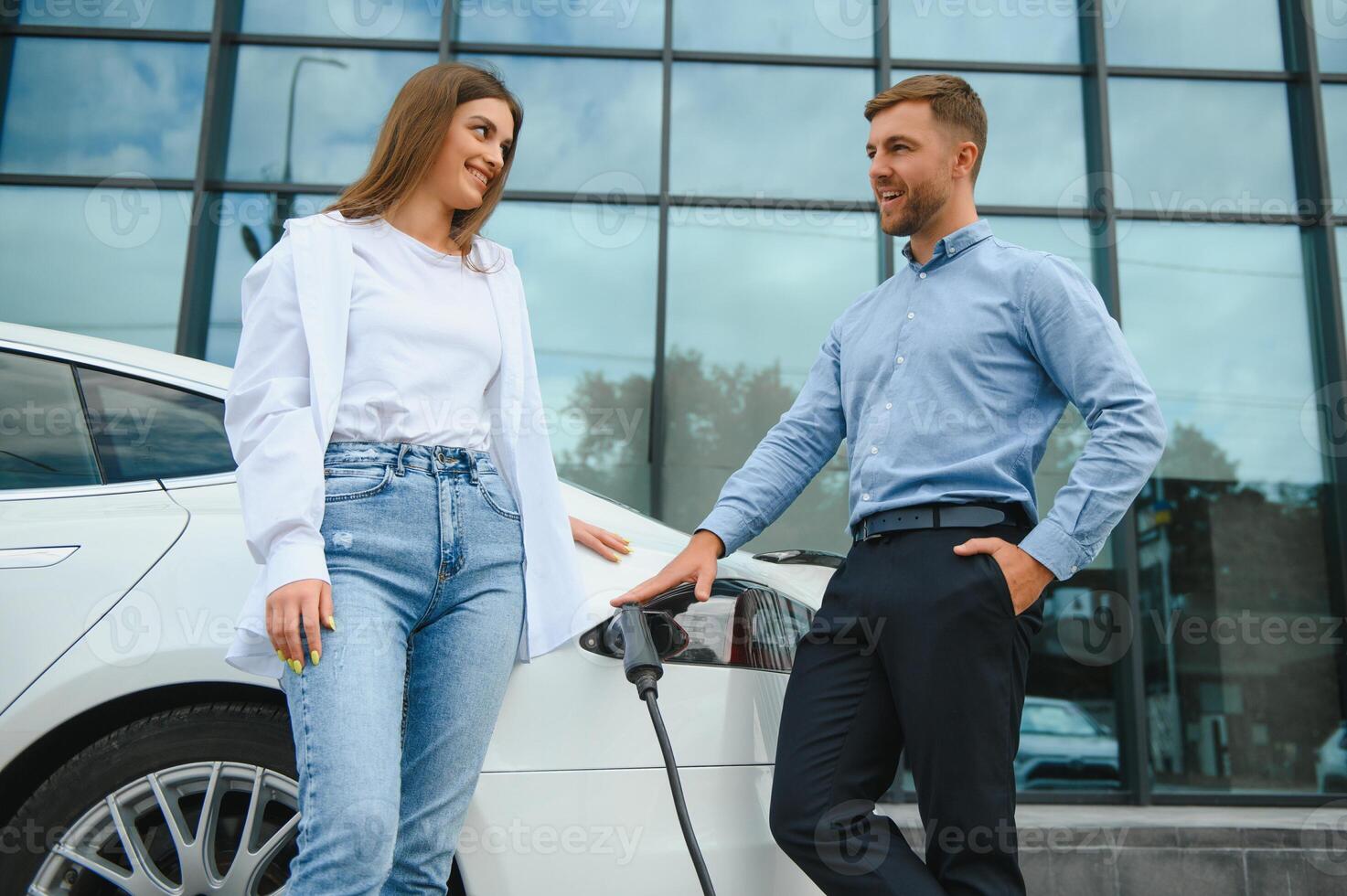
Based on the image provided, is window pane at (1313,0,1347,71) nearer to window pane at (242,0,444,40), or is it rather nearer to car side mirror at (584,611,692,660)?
window pane at (242,0,444,40)

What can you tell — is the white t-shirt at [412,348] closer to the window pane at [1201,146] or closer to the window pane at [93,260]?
the window pane at [93,260]

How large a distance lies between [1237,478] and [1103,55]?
98.9 inches

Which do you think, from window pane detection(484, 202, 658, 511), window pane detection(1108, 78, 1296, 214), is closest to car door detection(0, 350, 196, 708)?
window pane detection(484, 202, 658, 511)

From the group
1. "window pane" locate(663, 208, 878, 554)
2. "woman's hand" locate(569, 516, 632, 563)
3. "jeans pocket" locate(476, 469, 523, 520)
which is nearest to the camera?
"jeans pocket" locate(476, 469, 523, 520)

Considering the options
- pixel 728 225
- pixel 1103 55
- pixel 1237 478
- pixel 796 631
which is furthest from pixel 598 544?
pixel 1103 55

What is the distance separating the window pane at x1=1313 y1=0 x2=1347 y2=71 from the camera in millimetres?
6047

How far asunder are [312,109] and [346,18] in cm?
59

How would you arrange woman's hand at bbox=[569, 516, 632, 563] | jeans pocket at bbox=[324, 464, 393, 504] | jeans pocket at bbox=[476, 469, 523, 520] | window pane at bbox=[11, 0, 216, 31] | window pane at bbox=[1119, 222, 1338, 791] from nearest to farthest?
jeans pocket at bbox=[324, 464, 393, 504], jeans pocket at bbox=[476, 469, 523, 520], woman's hand at bbox=[569, 516, 632, 563], window pane at bbox=[1119, 222, 1338, 791], window pane at bbox=[11, 0, 216, 31]

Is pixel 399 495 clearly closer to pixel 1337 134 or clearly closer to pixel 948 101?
pixel 948 101

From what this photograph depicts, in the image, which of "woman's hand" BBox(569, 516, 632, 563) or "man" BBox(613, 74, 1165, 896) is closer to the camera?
"man" BBox(613, 74, 1165, 896)

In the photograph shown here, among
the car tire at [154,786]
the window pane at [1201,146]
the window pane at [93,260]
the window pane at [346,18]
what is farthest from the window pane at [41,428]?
the window pane at [1201,146]

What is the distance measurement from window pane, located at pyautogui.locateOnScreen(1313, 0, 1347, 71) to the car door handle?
682 cm

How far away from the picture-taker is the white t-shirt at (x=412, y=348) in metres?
1.68

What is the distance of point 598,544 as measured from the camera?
→ 78.2 inches
